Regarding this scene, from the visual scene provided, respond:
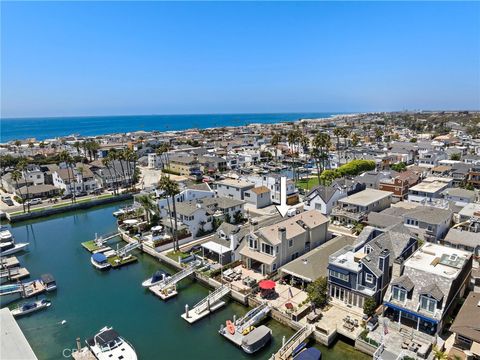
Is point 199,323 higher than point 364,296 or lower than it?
lower

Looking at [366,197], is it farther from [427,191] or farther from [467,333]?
[467,333]

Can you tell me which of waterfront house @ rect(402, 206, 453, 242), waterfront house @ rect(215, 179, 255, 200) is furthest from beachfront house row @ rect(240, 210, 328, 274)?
waterfront house @ rect(215, 179, 255, 200)

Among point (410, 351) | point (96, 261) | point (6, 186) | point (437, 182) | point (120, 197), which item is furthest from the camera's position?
point (6, 186)

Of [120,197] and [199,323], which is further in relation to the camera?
[120,197]

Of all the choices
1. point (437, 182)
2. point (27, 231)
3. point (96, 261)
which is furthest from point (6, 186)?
point (437, 182)

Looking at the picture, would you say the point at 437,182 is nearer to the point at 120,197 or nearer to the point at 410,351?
the point at 410,351

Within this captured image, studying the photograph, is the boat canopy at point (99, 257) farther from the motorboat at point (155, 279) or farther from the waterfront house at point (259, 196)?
the waterfront house at point (259, 196)

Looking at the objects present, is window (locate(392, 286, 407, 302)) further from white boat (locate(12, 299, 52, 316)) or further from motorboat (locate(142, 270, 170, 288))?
white boat (locate(12, 299, 52, 316))
